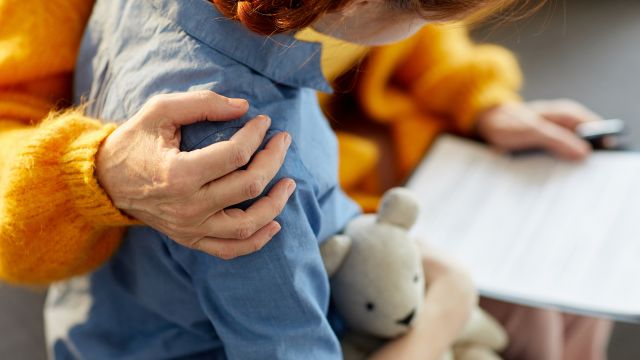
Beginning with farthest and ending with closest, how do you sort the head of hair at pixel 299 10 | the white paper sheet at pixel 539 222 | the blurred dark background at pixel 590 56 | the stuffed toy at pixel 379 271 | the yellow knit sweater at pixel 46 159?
the blurred dark background at pixel 590 56, the white paper sheet at pixel 539 222, the stuffed toy at pixel 379 271, the yellow knit sweater at pixel 46 159, the head of hair at pixel 299 10

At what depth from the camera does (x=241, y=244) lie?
548 mm

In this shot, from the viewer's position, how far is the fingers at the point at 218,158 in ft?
1.70

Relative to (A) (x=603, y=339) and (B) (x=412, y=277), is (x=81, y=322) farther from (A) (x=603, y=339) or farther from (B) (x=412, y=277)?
(A) (x=603, y=339)

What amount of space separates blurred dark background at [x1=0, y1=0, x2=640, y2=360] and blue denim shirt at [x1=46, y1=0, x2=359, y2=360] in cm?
66

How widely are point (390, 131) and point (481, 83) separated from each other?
168mm

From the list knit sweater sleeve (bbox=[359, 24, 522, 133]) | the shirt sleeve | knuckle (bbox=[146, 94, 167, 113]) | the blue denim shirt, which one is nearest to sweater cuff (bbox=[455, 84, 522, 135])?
knit sweater sleeve (bbox=[359, 24, 522, 133])

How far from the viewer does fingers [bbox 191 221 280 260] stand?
21.5 inches

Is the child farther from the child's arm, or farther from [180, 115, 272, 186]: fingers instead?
the child's arm

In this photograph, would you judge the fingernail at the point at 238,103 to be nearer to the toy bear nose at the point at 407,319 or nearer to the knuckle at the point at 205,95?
the knuckle at the point at 205,95

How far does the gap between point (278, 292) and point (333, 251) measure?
0.11 m

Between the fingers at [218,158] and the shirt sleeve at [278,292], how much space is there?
34 mm

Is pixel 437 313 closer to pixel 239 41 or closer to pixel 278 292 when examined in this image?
pixel 278 292

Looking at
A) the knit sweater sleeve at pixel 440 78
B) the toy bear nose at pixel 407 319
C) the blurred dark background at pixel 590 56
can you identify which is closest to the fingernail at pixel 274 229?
the toy bear nose at pixel 407 319

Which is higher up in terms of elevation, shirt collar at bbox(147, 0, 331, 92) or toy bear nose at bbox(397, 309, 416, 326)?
shirt collar at bbox(147, 0, 331, 92)
